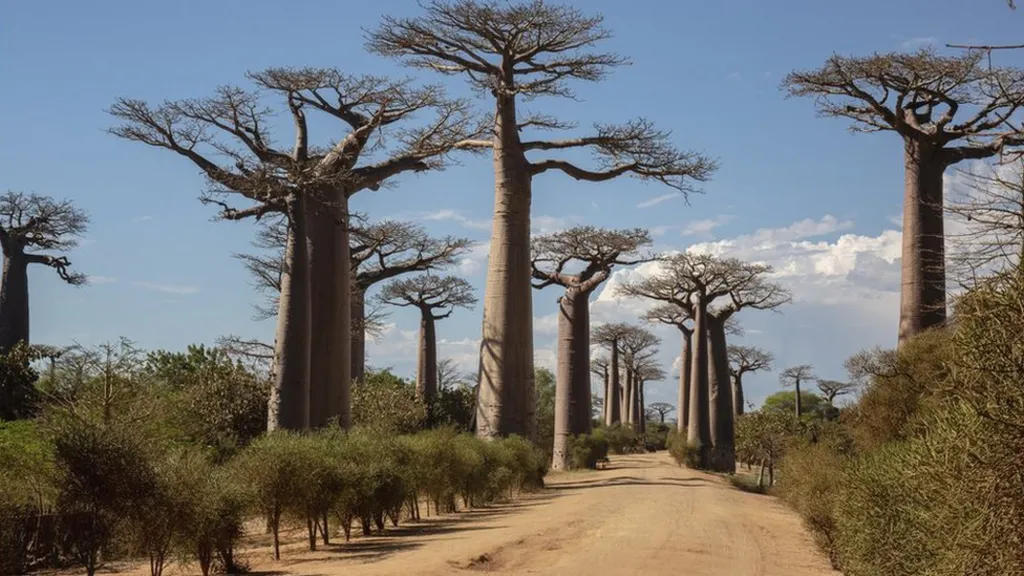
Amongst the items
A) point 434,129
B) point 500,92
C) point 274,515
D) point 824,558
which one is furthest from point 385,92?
point 824,558

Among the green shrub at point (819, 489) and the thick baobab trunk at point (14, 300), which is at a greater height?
the thick baobab trunk at point (14, 300)

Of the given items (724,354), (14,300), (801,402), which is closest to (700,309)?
(724,354)

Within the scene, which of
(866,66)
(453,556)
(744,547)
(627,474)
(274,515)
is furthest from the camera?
(627,474)

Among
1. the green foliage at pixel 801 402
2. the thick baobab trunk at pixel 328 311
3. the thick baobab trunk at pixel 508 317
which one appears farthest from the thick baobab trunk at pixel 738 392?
the thick baobab trunk at pixel 328 311

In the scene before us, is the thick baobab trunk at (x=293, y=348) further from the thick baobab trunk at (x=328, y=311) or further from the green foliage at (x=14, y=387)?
the green foliage at (x=14, y=387)

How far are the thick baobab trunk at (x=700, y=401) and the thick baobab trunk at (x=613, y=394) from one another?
12957mm

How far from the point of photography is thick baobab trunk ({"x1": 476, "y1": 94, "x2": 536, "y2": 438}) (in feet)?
62.8

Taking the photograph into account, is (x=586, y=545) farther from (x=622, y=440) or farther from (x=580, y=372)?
(x=622, y=440)

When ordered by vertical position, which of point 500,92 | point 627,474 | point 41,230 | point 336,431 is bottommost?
point 627,474

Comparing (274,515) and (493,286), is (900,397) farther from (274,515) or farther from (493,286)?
(493,286)

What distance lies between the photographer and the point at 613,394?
45.9 meters

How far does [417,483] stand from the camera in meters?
12.8

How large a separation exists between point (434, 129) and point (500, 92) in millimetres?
2983

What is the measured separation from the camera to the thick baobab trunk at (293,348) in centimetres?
1338
